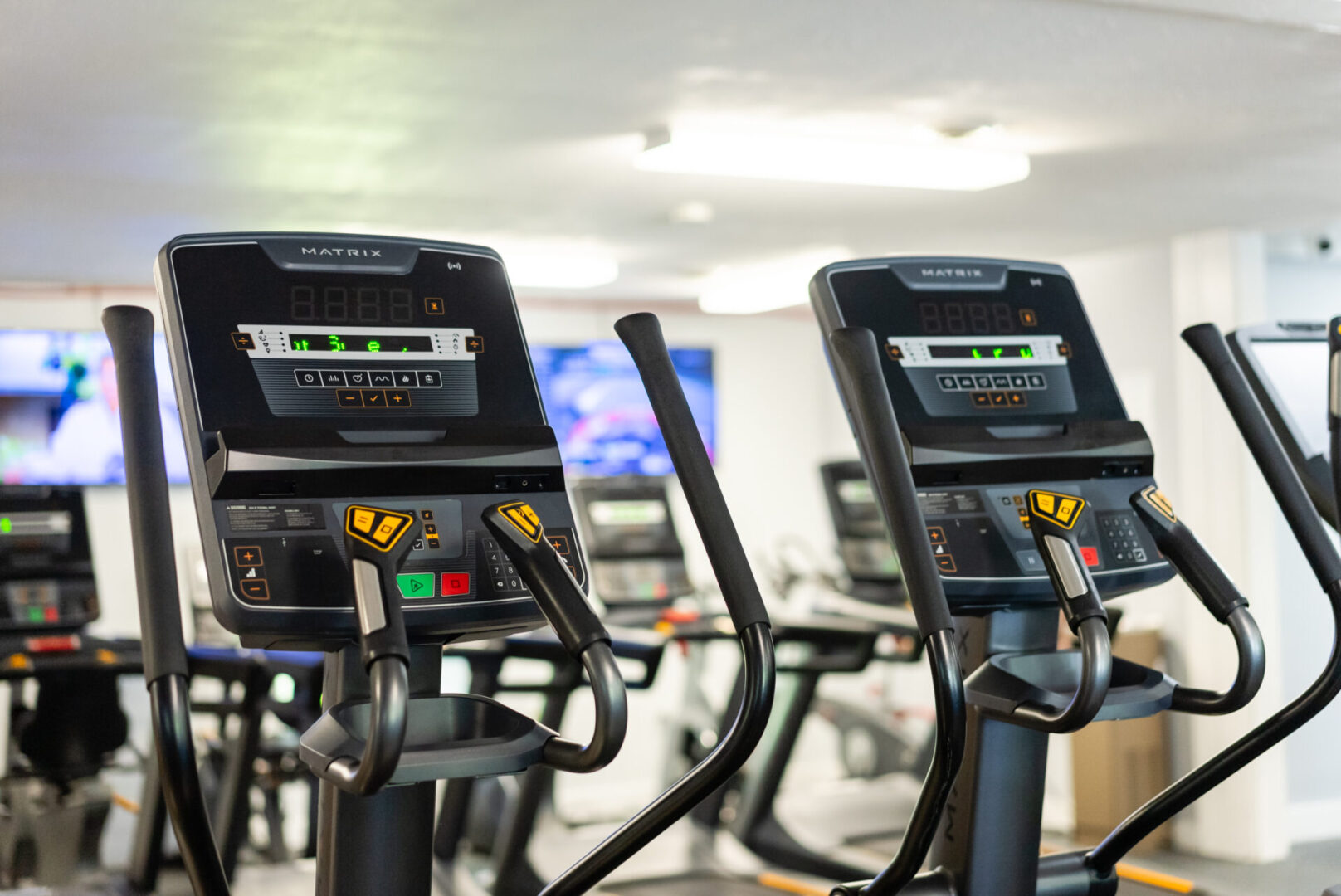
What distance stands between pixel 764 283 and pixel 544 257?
4.00 feet

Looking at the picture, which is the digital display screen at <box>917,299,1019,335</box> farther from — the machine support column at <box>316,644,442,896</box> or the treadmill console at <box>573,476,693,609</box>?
the treadmill console at <box>573,476,693,609</box>

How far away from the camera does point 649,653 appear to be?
432 cm

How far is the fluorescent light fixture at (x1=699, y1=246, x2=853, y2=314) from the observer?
6.21m

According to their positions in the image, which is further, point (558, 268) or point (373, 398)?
point (558, 268)

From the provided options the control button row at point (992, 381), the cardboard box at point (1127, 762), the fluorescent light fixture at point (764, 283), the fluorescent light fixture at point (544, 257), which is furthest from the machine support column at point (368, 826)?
the fluorescent light fixture at point (764, 283)

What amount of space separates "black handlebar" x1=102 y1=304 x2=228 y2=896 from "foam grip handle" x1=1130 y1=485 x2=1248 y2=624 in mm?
1206

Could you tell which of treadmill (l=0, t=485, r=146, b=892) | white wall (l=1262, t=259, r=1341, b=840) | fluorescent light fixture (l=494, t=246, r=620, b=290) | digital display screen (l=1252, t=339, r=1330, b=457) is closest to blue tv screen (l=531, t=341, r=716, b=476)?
fluorescent light fixture (l=494, t=246, r=620, b=290)

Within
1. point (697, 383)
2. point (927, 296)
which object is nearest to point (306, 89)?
point (927, 296)

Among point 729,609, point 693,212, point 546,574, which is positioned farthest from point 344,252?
point 693,212

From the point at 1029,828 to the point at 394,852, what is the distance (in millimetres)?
933

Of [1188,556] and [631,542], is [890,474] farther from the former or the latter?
[631,542]

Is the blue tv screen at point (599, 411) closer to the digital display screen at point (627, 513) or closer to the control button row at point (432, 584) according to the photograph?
the digital display screen at point (627, 513)

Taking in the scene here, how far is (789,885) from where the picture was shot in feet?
15.6

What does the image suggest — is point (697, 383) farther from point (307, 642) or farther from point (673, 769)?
point (307, 642)
